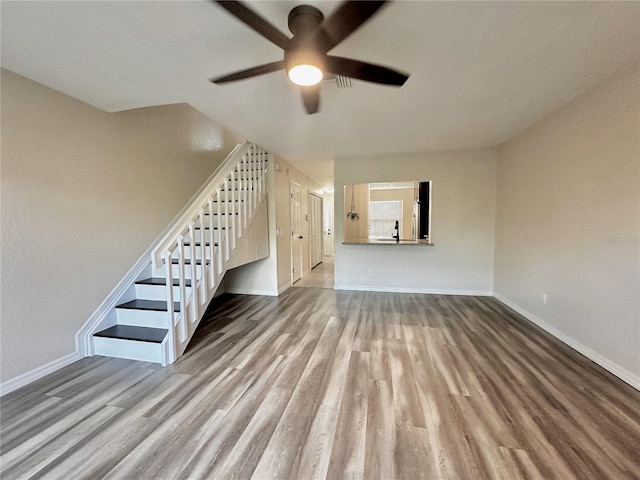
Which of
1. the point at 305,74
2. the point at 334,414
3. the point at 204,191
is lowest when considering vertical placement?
the point at 334,414

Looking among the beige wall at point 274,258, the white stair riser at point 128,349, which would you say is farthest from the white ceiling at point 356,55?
the white stair riser at point 128,349

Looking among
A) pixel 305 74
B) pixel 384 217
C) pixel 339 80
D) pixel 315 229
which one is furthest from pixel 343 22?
pixel 315 229

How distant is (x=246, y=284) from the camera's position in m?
4.93

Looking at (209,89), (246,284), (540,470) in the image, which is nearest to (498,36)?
(209,89)

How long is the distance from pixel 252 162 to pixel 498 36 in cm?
348

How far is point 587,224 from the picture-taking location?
2.54 meters

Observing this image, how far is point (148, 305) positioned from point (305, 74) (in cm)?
271

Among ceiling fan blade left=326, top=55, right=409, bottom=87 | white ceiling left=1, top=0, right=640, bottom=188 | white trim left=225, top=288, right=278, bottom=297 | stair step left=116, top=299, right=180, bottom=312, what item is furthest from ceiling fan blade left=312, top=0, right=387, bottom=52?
white trim left=225, top=288, right=278, bottom=297

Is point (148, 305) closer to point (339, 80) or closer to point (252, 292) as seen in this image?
point (252, 292)

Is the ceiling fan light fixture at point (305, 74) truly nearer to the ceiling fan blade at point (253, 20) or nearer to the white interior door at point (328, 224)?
the ceiling fan blade at point (253, 20)

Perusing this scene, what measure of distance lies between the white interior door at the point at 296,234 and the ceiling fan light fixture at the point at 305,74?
3926mm

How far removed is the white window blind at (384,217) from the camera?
5.48 meters

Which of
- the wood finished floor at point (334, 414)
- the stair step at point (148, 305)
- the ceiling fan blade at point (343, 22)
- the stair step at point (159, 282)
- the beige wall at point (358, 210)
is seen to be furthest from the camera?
the beige wall at point (358, 210)

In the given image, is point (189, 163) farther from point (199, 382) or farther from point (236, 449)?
point (236, 449)
